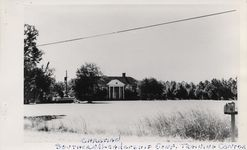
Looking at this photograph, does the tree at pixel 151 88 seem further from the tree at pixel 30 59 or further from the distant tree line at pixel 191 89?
the tree at pixel 30 59

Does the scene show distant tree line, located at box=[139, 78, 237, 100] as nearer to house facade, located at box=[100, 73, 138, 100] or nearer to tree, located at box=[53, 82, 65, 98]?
house facade, located at box=[100, 73, 138, 100]

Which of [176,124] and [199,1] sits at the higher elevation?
[199,1]

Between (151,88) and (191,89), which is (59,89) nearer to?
(151,88)

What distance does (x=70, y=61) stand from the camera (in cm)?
98

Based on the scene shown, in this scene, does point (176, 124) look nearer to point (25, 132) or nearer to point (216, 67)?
point (216, 67)

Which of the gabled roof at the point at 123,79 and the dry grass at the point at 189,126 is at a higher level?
the gabled roof at the point at 123,79

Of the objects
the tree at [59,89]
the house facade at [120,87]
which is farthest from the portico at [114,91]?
the tree at [59,89]

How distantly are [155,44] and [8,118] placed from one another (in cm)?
47

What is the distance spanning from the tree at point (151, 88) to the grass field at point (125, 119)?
19 mm

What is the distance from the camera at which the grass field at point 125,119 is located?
3.21 ft

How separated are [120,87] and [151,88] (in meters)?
0.09

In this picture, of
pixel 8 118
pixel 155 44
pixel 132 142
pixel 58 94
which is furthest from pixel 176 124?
pixel 8 118

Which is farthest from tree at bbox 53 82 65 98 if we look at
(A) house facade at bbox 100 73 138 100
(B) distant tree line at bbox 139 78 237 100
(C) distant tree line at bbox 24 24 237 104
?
(B) distant tree line at bbox 139 78 237 100

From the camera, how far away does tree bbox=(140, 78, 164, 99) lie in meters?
0.97
